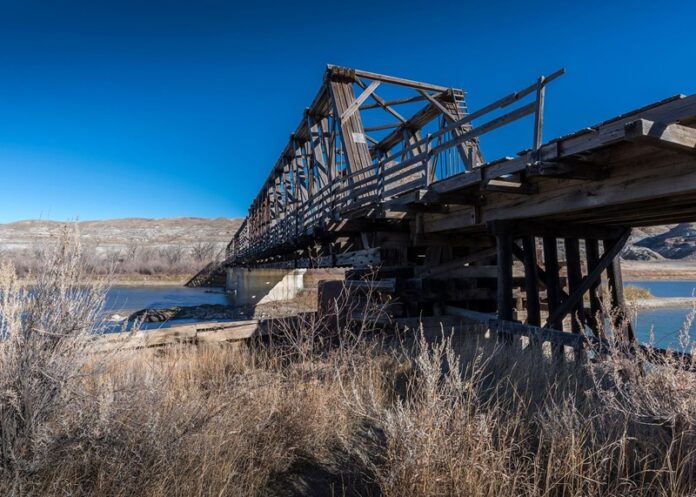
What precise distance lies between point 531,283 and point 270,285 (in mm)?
29870

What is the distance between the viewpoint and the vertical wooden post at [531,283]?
25.1 ft

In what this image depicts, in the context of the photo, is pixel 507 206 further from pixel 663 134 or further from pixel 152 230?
pixel 152 230

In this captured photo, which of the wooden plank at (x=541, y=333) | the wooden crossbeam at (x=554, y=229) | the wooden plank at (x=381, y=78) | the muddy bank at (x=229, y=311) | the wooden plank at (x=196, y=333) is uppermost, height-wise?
the wooden plank at (x=381, y=78)

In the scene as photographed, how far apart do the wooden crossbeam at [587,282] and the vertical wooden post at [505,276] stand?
754 mm

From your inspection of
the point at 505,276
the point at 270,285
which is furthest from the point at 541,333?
the point at 270,285

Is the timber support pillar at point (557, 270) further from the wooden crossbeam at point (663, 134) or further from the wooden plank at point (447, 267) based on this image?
the wooden crossbeam at point (663, 134)

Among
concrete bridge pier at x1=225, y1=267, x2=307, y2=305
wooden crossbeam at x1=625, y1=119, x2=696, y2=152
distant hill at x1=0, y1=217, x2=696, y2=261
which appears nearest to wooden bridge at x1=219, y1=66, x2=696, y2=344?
wooden crossbeam at x1=625, y1=119, x2=696, y2=152

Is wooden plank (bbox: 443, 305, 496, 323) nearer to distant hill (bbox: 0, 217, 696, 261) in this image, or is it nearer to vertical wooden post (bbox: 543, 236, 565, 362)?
vertical wooden post (bbox: 543, 236, 565, 362)

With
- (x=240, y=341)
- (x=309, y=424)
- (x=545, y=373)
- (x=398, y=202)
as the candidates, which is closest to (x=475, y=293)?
(x=398, y=202)

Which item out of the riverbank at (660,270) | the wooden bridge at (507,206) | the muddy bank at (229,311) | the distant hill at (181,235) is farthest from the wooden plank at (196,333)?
the distant hill at (181,235)

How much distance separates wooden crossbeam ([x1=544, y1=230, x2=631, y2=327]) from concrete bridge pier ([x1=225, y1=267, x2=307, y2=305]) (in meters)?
28.0

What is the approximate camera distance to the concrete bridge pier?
3494 centimetres

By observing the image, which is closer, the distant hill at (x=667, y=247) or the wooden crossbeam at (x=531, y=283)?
the wooden crossbeam at (x=531, y=283)

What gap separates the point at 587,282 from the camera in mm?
8078
